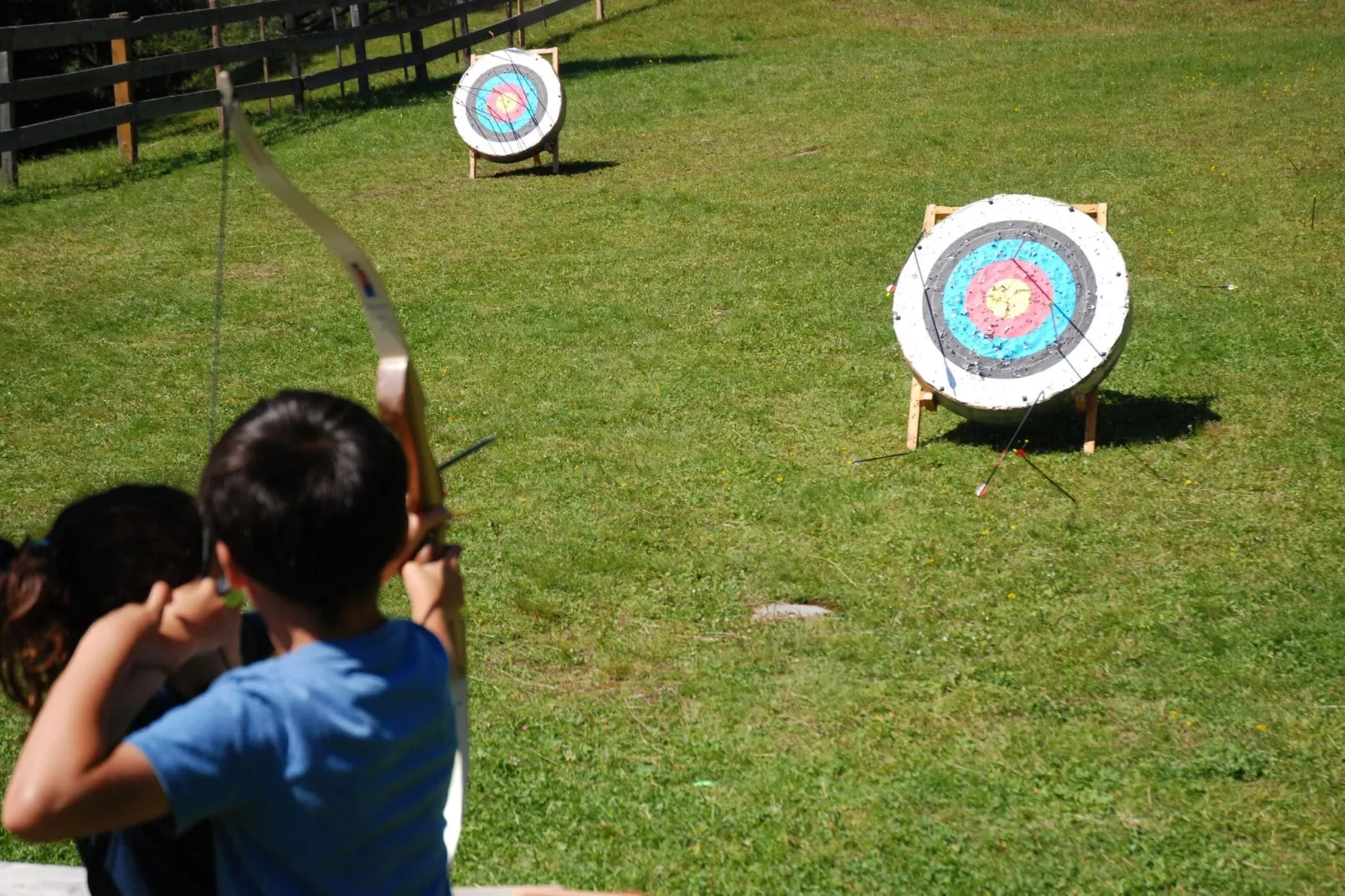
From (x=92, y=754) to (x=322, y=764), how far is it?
9.7 inches

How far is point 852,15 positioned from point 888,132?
314 inches

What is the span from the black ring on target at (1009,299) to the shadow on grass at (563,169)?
7760 mm

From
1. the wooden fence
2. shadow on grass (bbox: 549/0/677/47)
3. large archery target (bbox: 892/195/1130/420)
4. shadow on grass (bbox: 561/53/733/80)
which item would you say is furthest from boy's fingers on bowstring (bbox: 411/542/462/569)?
shadow on grass (bbox: 549/0/677/47)

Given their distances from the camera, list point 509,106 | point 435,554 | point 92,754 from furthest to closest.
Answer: point 509,106, point 435,554, point 92,754

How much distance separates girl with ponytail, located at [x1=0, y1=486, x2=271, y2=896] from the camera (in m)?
1.81

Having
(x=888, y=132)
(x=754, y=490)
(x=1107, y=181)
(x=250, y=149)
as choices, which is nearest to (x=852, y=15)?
(x=888, y=132)

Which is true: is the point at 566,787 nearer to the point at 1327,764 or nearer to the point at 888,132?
the point at 1327,764

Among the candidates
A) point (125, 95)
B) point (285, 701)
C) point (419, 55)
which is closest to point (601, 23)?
point (419, 55)

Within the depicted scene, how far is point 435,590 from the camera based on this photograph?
188 cm

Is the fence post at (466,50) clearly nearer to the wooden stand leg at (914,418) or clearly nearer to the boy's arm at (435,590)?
the wooden stand leg at (914,418)

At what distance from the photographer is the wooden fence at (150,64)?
12.6 m

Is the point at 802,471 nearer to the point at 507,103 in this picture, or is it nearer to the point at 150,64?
the point at 507,103

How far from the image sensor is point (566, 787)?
3.85 metres

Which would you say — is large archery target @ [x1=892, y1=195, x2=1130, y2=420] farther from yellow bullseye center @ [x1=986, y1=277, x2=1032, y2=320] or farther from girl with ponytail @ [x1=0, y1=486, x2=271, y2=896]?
girl with ponytail @ [x1=0, y1=486, x2=271, y2=896]
